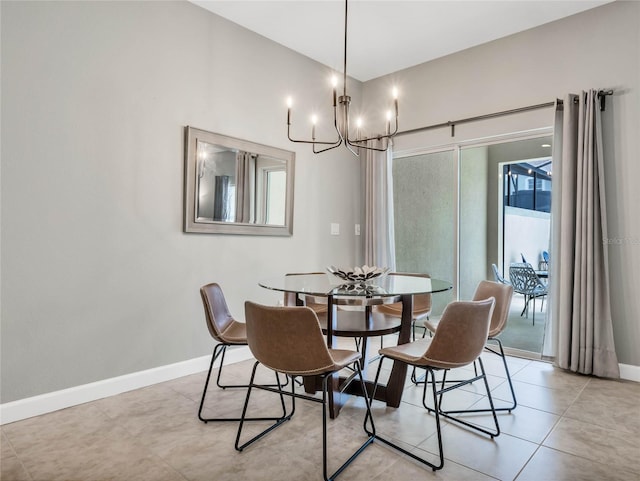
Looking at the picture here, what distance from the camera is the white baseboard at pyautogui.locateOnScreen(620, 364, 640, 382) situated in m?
2.98

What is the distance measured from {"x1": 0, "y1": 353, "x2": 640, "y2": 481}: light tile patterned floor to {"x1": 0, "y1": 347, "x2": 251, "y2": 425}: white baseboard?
55mm

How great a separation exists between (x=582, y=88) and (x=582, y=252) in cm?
137

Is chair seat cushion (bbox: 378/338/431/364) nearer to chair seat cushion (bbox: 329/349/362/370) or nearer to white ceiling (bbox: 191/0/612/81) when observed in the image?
chair seat cushion (bbox: 329/349/362/370)

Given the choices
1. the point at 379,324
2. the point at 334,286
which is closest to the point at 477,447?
the point at 379,324

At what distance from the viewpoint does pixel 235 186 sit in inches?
134

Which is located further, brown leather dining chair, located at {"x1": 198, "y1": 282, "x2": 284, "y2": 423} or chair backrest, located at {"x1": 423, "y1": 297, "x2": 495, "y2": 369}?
brown leather dining chair, located at {"x1": 198, "y1": 282, "x2": 284, "y2": 423}

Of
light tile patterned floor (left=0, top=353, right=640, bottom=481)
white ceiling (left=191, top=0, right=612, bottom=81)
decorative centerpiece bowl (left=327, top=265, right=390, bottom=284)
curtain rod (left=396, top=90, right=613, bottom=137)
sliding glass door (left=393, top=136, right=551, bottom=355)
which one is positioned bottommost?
light tile patterned floor (left=0, top=353, right=640, bottom=481)

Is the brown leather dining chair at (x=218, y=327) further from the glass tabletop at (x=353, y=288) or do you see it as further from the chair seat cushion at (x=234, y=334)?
the glass tabletop at (x=353, y=288)

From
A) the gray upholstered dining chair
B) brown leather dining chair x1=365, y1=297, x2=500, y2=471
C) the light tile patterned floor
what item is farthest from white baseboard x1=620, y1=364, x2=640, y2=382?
brown leather dining chair x1=365, y1=297, x2=500, y2=471

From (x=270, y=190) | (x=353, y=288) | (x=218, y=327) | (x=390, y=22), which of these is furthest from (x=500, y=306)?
(x=390, y=22)

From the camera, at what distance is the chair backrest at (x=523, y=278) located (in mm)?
3635

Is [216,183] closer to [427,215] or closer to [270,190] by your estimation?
[270,190]

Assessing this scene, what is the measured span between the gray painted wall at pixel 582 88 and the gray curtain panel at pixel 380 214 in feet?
2.06

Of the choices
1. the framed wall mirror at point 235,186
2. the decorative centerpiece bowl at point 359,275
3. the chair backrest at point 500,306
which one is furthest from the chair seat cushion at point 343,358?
the framed wall mirror at point 235,186
